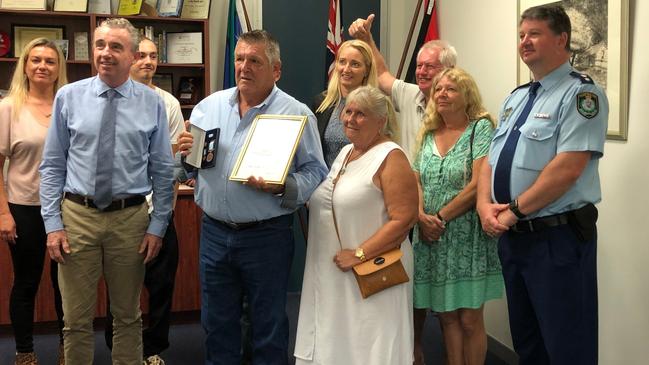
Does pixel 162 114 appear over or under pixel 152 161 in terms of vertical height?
over

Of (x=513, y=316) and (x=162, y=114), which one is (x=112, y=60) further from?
(x=513, y=316)

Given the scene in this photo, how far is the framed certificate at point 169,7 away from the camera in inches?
187

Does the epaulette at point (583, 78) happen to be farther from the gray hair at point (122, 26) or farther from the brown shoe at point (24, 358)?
the brown shoe at point (24, 358)

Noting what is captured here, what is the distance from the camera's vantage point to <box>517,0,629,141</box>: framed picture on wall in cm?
275

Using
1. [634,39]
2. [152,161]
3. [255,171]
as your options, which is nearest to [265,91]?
[255,171]

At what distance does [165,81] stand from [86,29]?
2.12 ft

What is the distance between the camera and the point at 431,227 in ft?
9.56

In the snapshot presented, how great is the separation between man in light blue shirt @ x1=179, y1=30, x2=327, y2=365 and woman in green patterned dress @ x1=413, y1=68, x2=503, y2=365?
583 mm

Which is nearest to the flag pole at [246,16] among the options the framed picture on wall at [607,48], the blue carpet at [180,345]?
the blue carpet at [180,345]

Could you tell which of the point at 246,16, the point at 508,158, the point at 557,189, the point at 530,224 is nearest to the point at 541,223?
the point at 530,224

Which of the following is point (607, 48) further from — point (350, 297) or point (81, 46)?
point (81, 46)

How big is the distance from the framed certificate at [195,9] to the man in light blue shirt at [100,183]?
7.36 ft

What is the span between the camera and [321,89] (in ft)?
16.6

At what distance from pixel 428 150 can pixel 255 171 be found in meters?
0.93
